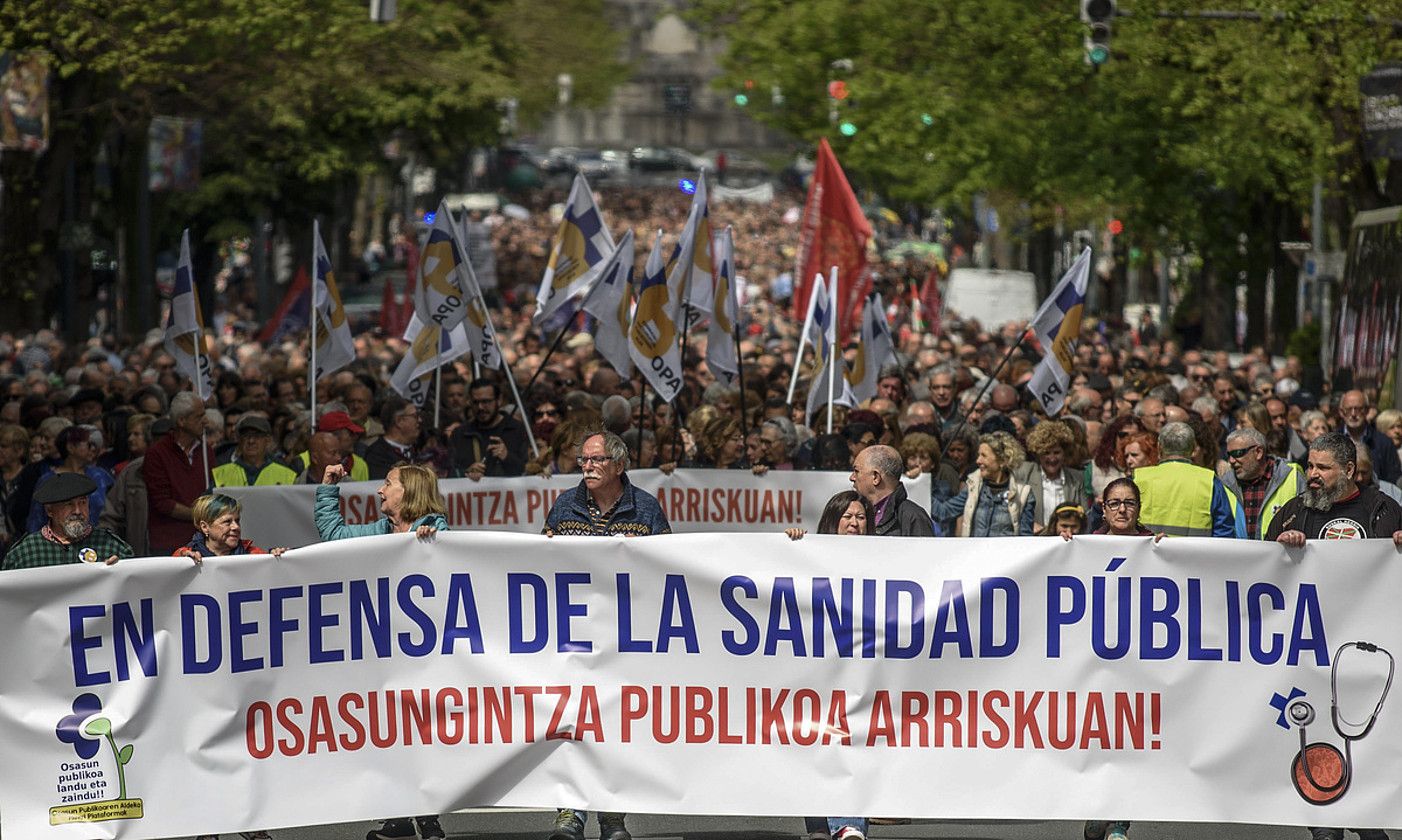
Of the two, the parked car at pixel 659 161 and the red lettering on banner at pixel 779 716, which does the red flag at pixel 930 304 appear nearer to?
the red lettering on banner at pixel 779 716

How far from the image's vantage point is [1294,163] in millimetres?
28344

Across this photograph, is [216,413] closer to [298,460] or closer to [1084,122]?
[298,460]

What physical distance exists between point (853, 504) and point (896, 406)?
26.1ft

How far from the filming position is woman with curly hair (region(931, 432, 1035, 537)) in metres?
11.9

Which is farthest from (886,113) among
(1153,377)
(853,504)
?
(853,504)

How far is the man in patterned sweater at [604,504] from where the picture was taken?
8867 millimetres

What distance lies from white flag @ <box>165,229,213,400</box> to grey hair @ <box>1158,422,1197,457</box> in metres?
5.88

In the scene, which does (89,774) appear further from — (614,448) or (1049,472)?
(1049,472)

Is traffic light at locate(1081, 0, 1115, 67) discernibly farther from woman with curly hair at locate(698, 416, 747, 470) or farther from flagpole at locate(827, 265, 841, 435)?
woman with curly hair at locate(698, 416, 747, 470)

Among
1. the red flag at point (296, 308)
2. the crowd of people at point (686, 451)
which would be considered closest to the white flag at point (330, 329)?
the crowd of people at point (686, 451)

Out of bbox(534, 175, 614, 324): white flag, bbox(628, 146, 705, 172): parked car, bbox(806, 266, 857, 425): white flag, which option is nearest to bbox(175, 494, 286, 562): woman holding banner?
bbox(806, 266, 857, 425): white flag

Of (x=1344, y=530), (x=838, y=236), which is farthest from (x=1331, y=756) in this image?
(x=838, y=236)

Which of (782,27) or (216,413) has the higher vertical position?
(782,27)

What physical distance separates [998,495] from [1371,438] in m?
3.42
